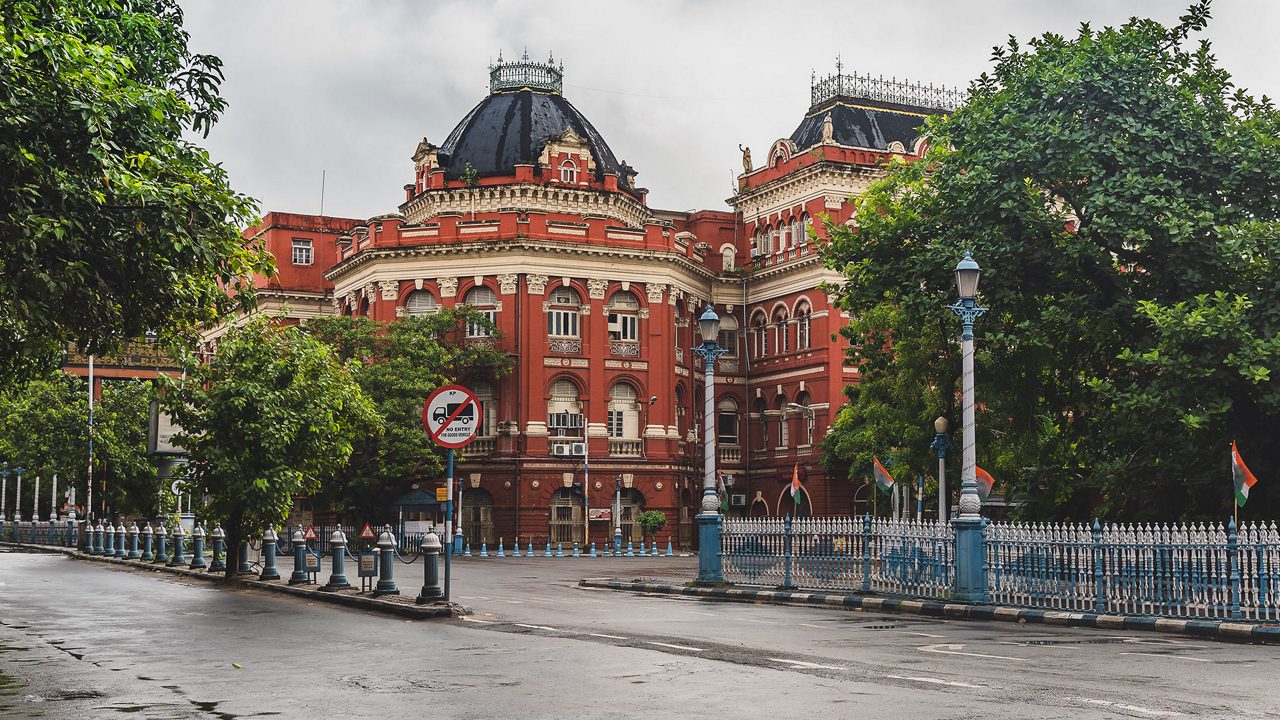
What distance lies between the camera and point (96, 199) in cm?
Result: 1392

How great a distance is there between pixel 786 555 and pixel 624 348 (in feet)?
118

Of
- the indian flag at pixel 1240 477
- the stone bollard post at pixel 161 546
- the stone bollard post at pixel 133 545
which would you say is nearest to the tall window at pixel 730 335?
the stone bollard post at pixel 133 545

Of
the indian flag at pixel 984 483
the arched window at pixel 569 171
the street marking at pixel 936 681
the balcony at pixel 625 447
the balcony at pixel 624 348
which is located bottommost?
the street marking at pixel 936 681

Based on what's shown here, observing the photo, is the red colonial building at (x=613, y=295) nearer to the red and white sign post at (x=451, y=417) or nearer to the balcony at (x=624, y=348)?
the balcony at (x=624, y=348)

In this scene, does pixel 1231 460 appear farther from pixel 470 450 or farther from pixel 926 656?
pixel 470 450

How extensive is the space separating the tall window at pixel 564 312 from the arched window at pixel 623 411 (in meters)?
3.24

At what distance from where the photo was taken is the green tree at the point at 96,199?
1347cm

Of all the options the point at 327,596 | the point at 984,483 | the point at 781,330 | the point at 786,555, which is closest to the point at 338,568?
the point at 327,596

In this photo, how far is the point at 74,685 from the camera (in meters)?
11.5

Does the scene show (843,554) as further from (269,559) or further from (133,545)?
(133,545)

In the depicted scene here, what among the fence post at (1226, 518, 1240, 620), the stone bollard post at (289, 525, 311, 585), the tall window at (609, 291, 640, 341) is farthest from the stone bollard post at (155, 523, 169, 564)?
the tall window at (609, 291, 640, 341)

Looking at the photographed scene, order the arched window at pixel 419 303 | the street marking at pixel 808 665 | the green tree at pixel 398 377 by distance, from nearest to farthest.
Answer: the street marking at pixel 808 665 < the green tree at pixel 398 377 < the arched window at pixel 419 303

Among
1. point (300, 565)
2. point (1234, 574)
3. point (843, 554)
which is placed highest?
point (1234, 574)

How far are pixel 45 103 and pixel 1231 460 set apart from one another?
63.0 feet
